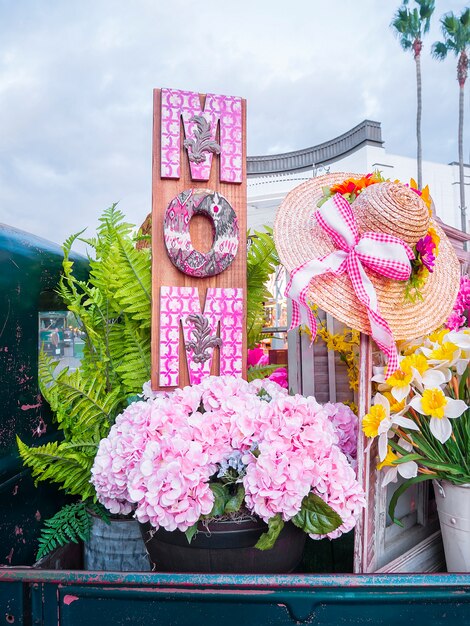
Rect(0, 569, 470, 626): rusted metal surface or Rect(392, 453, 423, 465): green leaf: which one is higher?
Rect(392, 453, 423, 465): green leaf

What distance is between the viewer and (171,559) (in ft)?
3.80

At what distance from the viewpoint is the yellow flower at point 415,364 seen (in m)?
1.26

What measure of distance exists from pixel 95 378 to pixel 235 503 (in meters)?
0.68

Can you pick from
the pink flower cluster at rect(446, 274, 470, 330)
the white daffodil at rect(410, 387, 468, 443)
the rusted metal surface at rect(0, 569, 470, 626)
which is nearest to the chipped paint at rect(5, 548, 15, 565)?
the rusted metal surface at rect(0, 569, 470, 626)

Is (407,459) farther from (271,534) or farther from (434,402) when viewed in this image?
(271,534)

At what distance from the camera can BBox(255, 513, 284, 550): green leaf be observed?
105 centimetres

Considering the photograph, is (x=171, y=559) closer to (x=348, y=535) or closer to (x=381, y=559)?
(x=381, y=559)

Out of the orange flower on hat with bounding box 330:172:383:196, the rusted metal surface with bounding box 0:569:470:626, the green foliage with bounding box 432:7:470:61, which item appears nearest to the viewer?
the rusted metal surface with bounding box 0:569:470:626


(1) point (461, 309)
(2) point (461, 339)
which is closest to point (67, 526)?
(2) point (461, 339)

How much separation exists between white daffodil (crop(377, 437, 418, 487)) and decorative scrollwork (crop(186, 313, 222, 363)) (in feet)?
2.06

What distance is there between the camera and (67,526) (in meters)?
1.43

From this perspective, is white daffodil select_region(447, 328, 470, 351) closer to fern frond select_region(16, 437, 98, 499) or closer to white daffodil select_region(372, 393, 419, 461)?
white daffodil select_region(372, 393, 419, 461)

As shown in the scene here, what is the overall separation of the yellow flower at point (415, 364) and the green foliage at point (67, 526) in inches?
37.4

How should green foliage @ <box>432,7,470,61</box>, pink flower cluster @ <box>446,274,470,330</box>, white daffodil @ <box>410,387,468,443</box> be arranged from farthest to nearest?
green foliage @ <box>432,7,470,61</box> < pink flower cluster @ <box>446,274,470,330</box> < white daffodil @ <box>410,387,468,443</box>
